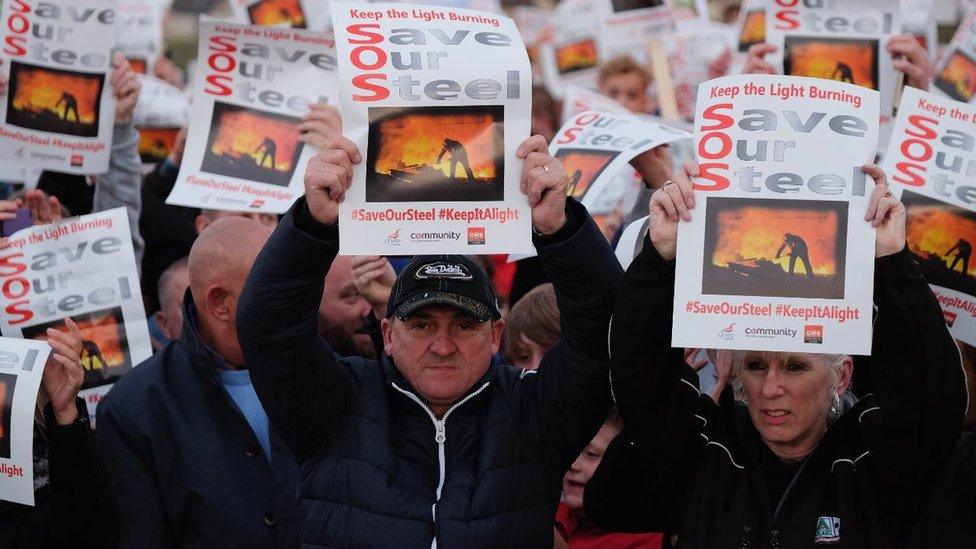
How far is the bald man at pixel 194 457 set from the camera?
451cm

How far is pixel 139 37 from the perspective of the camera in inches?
372

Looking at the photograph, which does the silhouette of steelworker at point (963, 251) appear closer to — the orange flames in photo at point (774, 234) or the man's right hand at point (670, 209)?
the orange flames in photo at point (774, 234)

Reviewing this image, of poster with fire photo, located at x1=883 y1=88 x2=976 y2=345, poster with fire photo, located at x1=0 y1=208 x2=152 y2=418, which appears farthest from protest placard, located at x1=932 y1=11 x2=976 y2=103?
poster with fire photo, located at x1=0 y1=208 x2=152 y2=418

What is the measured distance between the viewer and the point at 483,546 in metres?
3.93

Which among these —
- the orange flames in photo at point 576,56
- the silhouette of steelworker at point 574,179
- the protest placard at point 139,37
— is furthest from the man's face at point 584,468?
the orange flames in photo at point 576,56

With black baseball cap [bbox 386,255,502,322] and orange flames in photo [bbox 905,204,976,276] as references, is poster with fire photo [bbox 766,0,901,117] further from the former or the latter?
black baseball cap [bbox 386,255,502,322]

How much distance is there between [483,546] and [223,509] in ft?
3.34

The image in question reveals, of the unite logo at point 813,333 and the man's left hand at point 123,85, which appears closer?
the unite logo at point 813,333

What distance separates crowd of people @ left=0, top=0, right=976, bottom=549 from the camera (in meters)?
3.79

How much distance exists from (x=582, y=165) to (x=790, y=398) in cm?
175

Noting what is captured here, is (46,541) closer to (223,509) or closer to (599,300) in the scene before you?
(223,509)

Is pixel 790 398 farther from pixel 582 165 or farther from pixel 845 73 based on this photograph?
pixel 845 73

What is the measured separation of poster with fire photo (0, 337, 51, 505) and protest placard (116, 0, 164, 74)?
5327 mm

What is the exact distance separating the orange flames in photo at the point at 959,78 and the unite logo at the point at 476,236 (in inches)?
126
